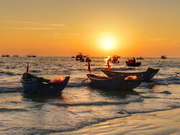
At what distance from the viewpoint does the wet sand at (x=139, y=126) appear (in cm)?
803

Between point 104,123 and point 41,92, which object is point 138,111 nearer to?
point 104,123

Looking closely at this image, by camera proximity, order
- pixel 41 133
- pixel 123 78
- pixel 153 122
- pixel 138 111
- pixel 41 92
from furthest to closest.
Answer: pixel 123 78
pixel 41 92
pixel 138 111
pixel 153 122
pixel 41 133

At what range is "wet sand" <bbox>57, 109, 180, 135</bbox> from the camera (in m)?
8.03

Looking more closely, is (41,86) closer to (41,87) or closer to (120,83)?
(41,87)

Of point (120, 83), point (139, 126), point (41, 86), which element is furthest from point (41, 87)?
point (139, 126)

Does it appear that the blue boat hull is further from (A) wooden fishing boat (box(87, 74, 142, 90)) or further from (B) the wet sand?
(B) the wet sand

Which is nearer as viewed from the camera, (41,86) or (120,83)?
(41,86)

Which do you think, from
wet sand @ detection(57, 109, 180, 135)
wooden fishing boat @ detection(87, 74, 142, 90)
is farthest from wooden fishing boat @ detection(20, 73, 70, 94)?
wet sand @ detection(57, 109, 180, 135)

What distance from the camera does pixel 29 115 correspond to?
11.0 m

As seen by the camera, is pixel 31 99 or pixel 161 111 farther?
pixel 31 99

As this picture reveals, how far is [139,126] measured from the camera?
347 inches

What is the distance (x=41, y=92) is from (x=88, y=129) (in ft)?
32.9

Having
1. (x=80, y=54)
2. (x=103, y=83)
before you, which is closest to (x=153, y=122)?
(x=103, y=83)

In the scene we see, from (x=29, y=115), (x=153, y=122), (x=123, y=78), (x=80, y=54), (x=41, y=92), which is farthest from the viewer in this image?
(x=80, y=54)
